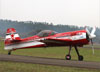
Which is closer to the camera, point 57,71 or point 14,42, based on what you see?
point 57,71

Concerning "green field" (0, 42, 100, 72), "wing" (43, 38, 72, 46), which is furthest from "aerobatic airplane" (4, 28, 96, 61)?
"green field" (0, 42, 100, 72)

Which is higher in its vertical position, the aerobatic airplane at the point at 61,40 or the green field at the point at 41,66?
the aerobatic airplane at the point at 61,40

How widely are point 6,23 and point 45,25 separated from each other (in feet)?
174

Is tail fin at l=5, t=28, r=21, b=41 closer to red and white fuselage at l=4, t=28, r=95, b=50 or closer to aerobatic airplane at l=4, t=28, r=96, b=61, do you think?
red and white fuselage at l=4, t=28, r=95, b=50

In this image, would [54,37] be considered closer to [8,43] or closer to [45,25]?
[8,43]

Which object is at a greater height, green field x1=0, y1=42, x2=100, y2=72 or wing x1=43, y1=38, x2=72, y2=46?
wing x1=43, y1=38, x2=72, y2=46

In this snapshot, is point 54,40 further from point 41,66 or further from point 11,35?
point 11,35

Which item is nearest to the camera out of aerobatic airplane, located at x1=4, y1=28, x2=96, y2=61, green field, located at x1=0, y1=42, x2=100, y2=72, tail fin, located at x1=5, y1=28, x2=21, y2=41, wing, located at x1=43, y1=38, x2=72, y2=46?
green field, located at x1=0, y1=42, x2=100, y2=72

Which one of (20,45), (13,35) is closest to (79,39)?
(20,45)

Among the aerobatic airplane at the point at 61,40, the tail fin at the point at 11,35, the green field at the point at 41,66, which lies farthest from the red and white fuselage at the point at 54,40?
the green field at the point at 41,66

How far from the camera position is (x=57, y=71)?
1177 cm

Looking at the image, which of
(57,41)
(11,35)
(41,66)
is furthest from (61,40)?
(11,35)

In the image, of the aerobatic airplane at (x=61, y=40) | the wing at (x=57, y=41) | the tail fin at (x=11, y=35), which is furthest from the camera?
the tail fin at (x=11, y=35)

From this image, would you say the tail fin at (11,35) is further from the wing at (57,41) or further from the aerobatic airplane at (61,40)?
the wing at (57,41)
